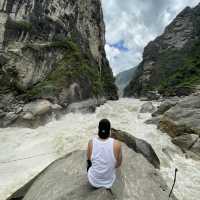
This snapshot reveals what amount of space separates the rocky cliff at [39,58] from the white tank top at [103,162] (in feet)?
55.9

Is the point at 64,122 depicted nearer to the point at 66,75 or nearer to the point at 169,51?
the point at 66,75

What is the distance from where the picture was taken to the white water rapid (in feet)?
32.4

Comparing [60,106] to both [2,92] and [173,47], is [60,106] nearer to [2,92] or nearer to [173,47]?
[2,92]

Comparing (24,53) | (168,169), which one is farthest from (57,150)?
(24,53)

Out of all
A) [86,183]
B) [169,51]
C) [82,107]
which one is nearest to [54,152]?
[86,183]

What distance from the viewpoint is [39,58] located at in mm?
27469

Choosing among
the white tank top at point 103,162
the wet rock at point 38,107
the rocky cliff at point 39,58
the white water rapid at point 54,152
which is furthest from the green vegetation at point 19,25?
the white tank top at point 103,162

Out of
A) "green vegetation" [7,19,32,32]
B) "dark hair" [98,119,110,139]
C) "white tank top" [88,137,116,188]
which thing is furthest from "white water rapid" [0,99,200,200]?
"green vegetation" [7,19,32,32]

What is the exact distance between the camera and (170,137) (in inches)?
650

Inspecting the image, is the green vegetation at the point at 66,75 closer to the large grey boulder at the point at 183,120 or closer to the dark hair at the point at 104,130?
the large grey boulder at the point at 183,120

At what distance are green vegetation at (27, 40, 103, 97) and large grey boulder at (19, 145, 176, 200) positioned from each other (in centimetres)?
1801

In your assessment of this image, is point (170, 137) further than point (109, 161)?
Yes

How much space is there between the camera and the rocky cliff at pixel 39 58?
2428cm

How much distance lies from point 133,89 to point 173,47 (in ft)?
110
